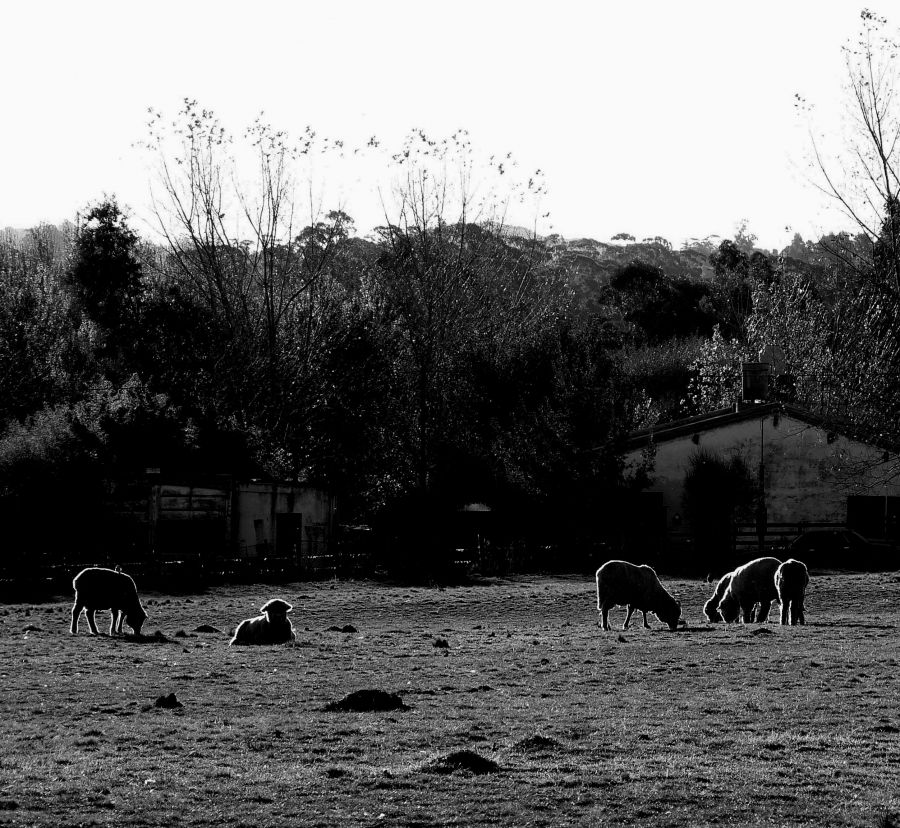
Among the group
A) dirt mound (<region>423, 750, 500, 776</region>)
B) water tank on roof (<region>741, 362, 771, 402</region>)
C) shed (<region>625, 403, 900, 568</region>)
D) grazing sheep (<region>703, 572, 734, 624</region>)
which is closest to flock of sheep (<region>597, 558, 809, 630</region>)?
grazing sheep (<region>703, 572, 734, 624</region>)

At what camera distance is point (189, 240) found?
7006 cm

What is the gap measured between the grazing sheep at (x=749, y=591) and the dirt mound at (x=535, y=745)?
16055 mm

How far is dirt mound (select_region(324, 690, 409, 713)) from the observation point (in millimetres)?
15547

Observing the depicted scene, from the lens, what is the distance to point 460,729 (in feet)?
46.3

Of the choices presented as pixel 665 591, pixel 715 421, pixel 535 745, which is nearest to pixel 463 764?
pixel 535 745

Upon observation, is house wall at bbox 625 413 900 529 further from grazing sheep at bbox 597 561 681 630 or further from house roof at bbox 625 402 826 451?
grazing sheep at bbox 597 561 681 630

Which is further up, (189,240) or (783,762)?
(189,240)

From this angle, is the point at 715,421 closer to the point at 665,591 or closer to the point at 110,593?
the point at 665,591

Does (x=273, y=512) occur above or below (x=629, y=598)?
above

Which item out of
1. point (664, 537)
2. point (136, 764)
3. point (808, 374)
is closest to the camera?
point (136, 764)

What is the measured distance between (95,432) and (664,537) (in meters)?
22.4

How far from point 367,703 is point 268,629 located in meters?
8.77

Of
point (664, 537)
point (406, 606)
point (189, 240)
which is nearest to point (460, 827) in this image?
point (406, 606)

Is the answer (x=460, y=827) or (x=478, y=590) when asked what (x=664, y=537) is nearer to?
(x=478, y=590)
